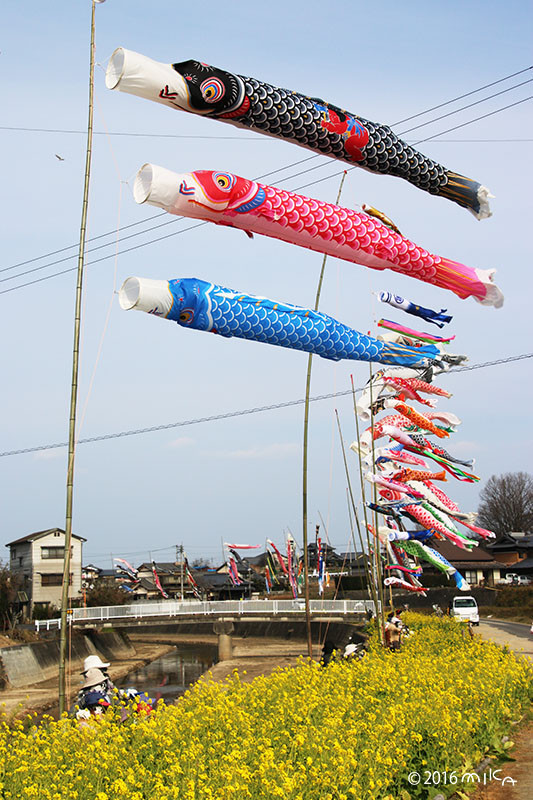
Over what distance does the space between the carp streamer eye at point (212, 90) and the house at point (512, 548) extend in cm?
5759

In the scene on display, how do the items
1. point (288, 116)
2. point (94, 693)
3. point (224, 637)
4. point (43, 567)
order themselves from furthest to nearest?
1. point (43, 567)
2. point (224, 637)
3. point (94, 693)
4. point (288, 116)

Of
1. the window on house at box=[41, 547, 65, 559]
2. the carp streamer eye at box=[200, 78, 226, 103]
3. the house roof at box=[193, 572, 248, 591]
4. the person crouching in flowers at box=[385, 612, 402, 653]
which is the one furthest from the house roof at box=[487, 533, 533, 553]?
the carp streamer eye at box=[200, 78, 226, 103]

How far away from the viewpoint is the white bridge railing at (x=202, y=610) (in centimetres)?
3538

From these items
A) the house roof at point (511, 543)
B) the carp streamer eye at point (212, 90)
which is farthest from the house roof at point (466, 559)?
the carp streamer eye at point (212, 90)

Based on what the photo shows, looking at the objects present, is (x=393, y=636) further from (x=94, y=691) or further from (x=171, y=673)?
(x=171, y=673)

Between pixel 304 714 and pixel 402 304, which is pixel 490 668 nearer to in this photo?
pixel 304 714

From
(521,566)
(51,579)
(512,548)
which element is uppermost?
(512,548)

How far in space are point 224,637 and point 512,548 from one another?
3181 centimetres

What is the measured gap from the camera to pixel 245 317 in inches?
327

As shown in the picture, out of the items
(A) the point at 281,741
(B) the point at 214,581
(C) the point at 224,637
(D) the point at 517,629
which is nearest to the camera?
(A) the point at 281,741

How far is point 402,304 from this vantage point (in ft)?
41.3

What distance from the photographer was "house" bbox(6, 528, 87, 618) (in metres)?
54.0

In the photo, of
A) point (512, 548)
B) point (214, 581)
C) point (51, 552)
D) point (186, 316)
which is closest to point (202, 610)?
point (51, 552)

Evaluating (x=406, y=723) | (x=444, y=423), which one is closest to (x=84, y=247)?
(x=406, y=723)
